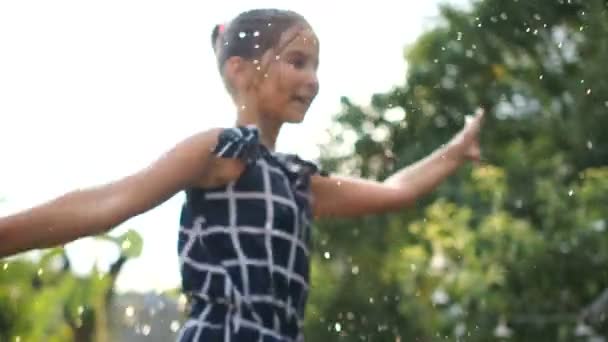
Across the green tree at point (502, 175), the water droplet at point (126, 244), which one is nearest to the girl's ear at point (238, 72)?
the water droplet at point (126, 244)

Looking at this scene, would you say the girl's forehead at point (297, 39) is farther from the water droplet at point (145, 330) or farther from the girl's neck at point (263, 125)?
the water droplet at point (145, 330)

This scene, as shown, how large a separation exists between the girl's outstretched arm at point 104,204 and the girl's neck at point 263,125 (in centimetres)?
14

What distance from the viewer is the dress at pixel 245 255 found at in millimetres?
1090

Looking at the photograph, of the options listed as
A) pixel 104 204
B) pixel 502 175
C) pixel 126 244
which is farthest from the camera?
pixel 502 175

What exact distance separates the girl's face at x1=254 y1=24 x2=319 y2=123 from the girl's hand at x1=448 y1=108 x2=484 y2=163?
329 mm

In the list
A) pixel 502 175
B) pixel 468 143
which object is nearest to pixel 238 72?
pixel 468 143

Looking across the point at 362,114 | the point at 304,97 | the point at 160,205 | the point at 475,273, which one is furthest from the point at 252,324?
the point at 362,114

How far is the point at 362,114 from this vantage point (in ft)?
33.9

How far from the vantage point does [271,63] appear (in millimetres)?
1248

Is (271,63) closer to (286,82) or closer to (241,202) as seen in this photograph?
(286,82)

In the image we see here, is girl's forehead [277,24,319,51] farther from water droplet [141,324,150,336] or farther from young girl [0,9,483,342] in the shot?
water droplet [141,324,150,336]

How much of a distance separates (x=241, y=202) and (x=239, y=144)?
61 mm

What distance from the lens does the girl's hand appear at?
152cm

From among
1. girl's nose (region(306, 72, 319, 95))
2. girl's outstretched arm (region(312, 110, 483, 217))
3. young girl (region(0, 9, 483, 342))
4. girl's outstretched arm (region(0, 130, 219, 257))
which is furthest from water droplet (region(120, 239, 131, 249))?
girl's outstretched arm (region(0, 130, 219, 257))
